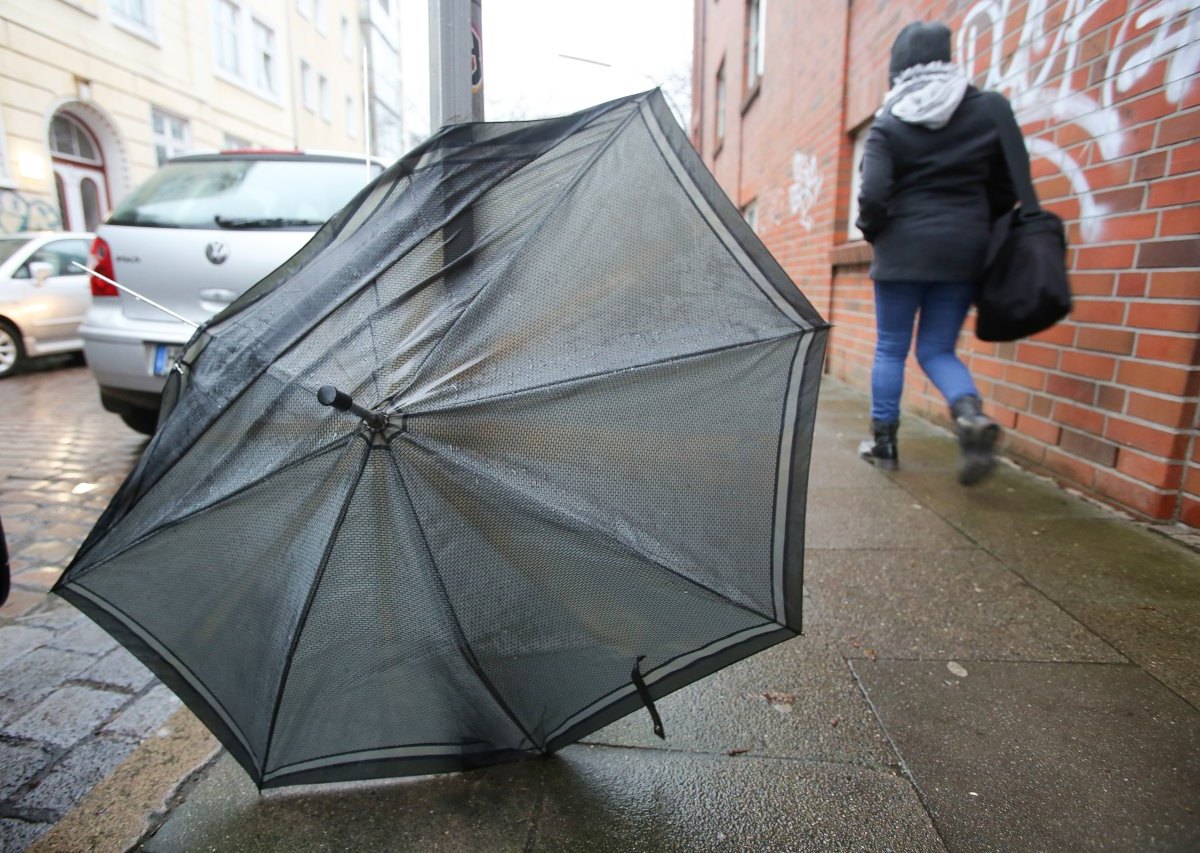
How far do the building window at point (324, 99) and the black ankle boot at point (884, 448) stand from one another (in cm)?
2493

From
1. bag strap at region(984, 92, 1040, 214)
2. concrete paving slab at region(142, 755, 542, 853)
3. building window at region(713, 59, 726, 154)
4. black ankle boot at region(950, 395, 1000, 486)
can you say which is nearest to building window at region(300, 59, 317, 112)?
building window at region(713, 59, 726, 154)

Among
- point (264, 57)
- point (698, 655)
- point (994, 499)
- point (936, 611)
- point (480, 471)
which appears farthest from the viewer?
point (264, 57)

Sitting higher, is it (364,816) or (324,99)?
(324,99)

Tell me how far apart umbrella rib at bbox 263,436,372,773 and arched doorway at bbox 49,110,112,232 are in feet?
51.0

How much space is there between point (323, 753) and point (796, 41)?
8.29 m

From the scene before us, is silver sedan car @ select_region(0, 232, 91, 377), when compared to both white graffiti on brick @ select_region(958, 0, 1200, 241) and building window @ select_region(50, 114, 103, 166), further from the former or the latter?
white graffiti on brick @ select_region(958, 0, 1200, 241)

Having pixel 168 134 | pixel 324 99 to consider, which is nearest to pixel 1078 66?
pixel 168 134

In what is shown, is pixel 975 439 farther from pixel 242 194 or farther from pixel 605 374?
pixel 242 194

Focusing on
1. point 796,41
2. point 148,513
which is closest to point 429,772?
point 148,513

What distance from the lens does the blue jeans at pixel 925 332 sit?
3.25 m

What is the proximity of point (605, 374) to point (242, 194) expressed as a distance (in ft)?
12.0

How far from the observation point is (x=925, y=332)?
11.1ft

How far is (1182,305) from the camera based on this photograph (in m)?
2.69

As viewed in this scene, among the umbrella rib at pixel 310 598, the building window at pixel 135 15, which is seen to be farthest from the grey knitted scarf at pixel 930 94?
the building window at pixel 135 15
